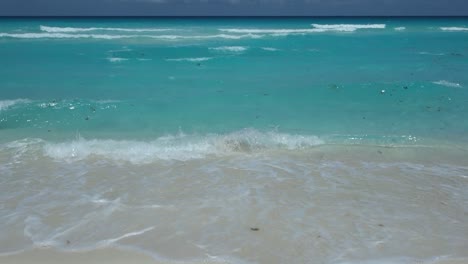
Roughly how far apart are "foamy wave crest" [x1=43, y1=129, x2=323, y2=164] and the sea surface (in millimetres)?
37

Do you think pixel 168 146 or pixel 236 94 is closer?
pixel 168 146

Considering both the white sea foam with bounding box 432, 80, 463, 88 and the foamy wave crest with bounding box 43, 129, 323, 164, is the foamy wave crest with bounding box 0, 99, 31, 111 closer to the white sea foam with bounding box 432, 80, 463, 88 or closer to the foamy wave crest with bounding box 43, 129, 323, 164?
the foamy wave crest with bounding box 43, 129, 323, 164

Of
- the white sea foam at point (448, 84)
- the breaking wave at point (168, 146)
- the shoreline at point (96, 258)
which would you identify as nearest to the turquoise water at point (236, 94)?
the white sea foam at point (448, 84)

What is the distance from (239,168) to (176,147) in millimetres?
1587

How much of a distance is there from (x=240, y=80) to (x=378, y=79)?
485 centimetres

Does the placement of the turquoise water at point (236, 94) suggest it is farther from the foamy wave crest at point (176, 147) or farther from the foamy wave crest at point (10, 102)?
the foamy wave crest at point (176, 147)

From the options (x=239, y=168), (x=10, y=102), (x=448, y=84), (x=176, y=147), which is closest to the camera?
(x=239, y=168)

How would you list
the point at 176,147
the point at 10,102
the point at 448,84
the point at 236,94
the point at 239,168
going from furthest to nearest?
the point at 448,84 → the point at 236,94 → the point at 10,102 → the point at 176,147 → the point at 239,168

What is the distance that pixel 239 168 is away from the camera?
6.95m

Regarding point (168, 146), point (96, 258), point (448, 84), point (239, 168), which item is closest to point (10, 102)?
point (168, 146)

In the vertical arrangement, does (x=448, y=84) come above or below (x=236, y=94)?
above

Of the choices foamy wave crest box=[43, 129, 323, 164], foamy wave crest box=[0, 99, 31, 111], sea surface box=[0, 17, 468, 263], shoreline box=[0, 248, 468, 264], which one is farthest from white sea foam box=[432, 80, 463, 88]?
foamy wave crest box=[0, 99, 31, 111]

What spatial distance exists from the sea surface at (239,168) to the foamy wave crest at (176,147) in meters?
0.04

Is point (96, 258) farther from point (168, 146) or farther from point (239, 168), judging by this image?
point (168, 146)
